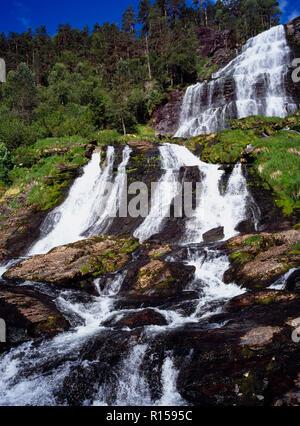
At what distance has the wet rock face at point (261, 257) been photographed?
9375 mm

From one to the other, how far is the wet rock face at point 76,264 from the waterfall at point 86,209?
13.3 feet

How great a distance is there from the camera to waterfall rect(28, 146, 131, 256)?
59.1 feet

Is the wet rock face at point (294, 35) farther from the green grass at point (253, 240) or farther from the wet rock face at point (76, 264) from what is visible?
the wet rock face at point (76, 264)

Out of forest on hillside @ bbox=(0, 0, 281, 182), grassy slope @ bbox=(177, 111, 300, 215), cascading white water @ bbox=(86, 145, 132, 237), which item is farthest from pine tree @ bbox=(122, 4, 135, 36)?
cascading white water @ bbox=(86, 145, 132, 237)

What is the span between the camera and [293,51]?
107 ft

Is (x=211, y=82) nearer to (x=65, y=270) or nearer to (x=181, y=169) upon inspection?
(x=181, y=169)

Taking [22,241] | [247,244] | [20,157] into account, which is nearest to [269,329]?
[247,244]

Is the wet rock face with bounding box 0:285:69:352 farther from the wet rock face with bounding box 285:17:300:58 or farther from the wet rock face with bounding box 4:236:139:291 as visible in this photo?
the wet rock face with bounding box 285:17:300:58

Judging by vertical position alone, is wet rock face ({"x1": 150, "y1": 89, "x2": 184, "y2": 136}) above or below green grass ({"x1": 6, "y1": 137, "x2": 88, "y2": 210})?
above

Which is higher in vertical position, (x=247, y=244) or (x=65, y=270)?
(x=247, y=244)

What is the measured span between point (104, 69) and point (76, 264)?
145 ft

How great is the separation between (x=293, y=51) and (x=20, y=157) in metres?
31.4

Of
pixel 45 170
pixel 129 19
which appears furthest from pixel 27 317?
pixel 129 19

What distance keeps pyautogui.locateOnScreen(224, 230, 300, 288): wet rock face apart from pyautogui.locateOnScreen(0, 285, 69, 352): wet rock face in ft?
19.3
